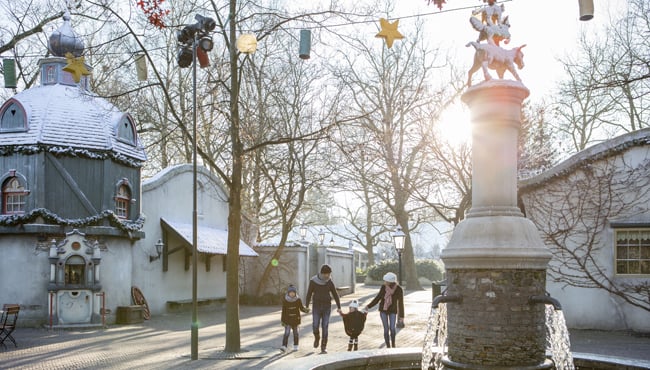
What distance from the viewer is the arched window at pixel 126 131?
74.8 feet

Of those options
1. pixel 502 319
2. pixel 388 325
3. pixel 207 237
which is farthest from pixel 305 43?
pixel 207 237

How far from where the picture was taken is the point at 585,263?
1841 cm

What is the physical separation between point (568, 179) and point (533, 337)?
1224 centimetres

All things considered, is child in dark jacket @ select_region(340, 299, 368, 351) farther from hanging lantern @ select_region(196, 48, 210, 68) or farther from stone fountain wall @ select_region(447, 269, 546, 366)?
hanging lantern @ select_region(196, 48, 210, 68)

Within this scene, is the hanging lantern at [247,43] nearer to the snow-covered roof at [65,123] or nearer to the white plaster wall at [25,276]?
the snow-covered roof at [65,123]

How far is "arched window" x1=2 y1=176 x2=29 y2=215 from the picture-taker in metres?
21.0

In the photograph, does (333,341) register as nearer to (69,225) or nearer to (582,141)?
(69,225)

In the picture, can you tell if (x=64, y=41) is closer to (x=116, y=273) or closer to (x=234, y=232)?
(x=116, y=273)

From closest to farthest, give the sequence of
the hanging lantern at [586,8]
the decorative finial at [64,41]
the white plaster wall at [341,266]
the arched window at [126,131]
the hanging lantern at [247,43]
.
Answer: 1. the hanging lantern at [586,8]
2. the hanging lantern at [247,43]
3. the arched window at [126,131]
4. the decorative finial at [64,41]
5. the white plaster wall at [341,266]

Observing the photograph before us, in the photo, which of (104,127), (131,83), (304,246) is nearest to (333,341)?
(104,127)

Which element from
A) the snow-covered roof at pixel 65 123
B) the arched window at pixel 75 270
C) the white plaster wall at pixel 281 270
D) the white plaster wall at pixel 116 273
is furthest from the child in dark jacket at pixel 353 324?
the white plaster wall at pixel 281 270

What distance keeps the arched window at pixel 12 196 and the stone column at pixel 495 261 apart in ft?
56.0

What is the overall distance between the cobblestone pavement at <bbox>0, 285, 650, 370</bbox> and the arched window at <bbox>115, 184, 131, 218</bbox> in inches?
148

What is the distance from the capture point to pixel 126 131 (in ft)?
76.4
